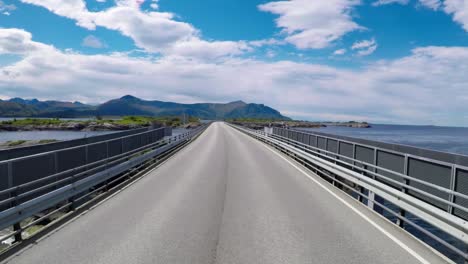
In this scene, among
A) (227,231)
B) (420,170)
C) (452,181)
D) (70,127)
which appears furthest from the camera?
(70,127)

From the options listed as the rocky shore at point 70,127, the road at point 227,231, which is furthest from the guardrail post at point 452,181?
the rocky shore at point 70,127

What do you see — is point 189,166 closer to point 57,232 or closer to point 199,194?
point 199,194

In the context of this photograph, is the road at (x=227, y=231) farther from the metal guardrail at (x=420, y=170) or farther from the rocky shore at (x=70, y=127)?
the rocky shore at (x=70, y=127)

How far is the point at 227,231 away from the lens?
6.95 metres

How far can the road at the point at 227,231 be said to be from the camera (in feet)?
18.6

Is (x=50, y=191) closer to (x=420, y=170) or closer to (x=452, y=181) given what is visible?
(x=420, y=170)

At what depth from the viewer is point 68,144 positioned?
39.3 feet

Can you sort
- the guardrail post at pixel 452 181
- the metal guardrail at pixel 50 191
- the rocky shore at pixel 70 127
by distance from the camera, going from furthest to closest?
the rocky shore at pixel 70 127 < the guardrail post at pixel 452 181 < the metal guardrail at pixel 50 191

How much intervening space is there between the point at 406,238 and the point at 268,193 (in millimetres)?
4545

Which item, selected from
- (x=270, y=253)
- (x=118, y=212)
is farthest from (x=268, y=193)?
(x=270, y=253)

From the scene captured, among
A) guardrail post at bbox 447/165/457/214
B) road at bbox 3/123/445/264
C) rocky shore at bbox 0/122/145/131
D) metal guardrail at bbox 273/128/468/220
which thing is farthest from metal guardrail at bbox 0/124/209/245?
rocky shore at bbox 0/122/145/131

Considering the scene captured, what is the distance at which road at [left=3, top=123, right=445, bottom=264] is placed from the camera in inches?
224

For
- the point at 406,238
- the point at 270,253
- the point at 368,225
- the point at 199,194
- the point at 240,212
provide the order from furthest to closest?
1. the point at 199,194
2. the point at 240,212
3. the point at 368,225
4. the point at 406,238
5. the point at 270,253

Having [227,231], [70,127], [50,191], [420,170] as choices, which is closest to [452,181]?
[420,170]
